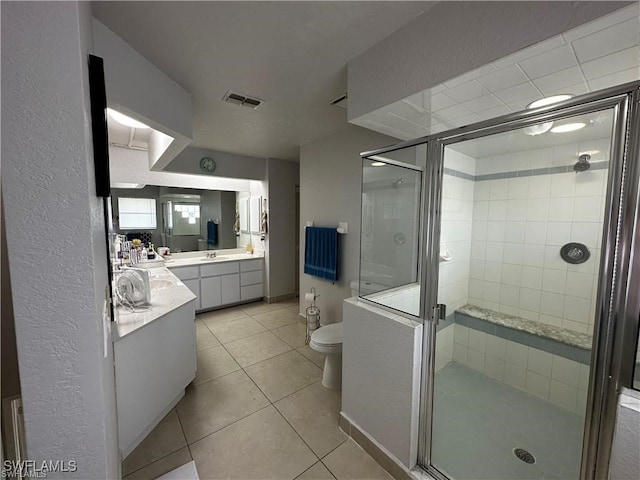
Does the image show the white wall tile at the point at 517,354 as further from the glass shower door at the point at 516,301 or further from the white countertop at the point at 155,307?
the white countertop at the point at 155,307

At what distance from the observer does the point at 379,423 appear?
1.55m

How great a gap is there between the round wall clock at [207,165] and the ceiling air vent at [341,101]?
2266mm

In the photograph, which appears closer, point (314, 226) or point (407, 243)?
point (407, 243)

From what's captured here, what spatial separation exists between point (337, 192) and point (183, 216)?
8.55ft

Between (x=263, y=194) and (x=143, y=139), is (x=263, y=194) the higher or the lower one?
the lower one

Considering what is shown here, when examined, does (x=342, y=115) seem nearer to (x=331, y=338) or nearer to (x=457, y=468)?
(x=331, y=338)

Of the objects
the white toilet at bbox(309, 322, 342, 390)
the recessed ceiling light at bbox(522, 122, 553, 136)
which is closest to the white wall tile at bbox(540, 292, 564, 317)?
the recessed ceiling light at bbox(522, 122, 553, 136)

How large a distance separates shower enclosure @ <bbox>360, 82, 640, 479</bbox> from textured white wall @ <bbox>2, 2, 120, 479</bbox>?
4.65 ft

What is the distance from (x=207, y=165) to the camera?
364 cm

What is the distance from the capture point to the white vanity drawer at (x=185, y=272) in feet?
11.6

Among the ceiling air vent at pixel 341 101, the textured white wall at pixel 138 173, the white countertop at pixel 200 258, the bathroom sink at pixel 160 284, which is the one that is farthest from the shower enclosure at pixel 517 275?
the textured white wall at pixel 138 173

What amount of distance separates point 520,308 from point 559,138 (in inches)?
56.2

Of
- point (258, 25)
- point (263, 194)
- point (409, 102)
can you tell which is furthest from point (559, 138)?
point (263, 194)

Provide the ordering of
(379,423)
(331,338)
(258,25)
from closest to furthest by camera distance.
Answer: (258,25)
(379,423)
(331,338)
